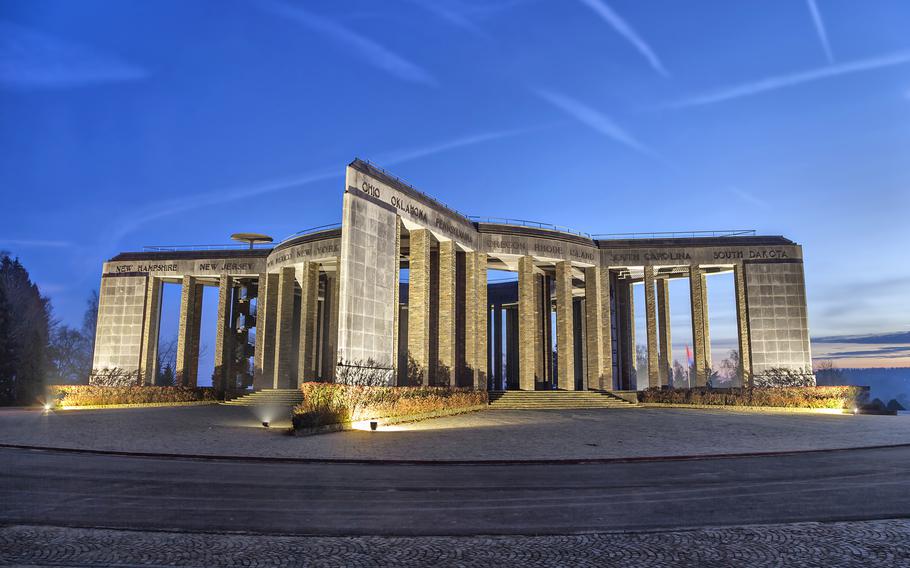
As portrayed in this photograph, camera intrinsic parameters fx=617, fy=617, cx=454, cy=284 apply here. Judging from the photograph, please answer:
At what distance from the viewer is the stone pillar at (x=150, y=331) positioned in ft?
139

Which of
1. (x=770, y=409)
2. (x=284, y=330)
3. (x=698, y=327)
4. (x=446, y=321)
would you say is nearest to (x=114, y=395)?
(x=284, y=330)

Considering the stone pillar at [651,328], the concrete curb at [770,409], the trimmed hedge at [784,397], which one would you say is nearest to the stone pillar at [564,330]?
the stone pillar at [651,328]

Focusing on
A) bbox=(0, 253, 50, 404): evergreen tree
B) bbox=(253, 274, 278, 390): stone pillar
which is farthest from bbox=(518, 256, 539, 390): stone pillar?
bbox=(0, 253, 50, 404): evergreen tree

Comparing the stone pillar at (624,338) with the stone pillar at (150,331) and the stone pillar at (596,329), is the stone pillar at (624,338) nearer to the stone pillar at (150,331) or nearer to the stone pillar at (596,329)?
the stone pillar at (596,329)

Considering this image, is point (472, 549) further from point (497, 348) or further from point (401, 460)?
point (497, 348)

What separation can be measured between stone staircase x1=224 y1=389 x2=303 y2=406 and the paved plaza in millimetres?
4398

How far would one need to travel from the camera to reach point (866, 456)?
1537 centimetres

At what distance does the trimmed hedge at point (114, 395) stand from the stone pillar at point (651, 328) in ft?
94.0

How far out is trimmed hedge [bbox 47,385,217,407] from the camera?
3312 cm

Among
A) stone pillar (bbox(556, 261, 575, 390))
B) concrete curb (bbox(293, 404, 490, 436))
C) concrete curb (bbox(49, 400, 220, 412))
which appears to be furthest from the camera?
stone pillar (bbox(556, 261, 575, 390))

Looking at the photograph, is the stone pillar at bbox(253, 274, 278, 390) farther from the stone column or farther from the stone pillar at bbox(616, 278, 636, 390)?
the stone pillar at bbox(616, 278, 636, 390)

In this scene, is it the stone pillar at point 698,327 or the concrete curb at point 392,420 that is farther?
the stone pillar at point 698,327

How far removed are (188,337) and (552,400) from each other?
2588cm

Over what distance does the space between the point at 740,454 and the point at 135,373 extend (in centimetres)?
3917
